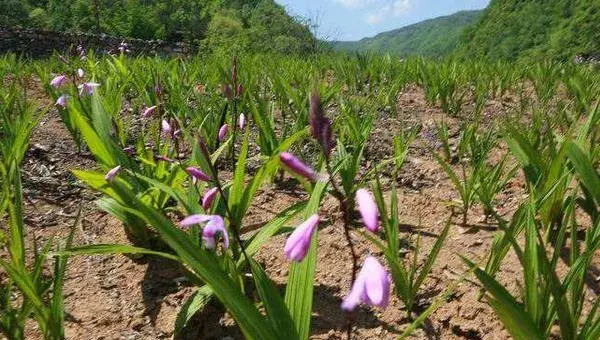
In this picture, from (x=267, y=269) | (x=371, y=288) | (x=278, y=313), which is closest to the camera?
(x=371, y=288)

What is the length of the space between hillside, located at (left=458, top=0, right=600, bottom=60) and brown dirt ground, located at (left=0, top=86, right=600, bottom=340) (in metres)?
48.5

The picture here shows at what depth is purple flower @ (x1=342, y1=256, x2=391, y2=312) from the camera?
0.74 m

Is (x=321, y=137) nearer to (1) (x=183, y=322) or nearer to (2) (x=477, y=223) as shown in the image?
(1) (x=183, y=322)

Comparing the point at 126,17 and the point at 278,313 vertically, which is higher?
the point at 126,17

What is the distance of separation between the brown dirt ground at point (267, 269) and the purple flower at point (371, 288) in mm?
767

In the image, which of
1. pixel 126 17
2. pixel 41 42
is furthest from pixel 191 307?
pixel 126 17

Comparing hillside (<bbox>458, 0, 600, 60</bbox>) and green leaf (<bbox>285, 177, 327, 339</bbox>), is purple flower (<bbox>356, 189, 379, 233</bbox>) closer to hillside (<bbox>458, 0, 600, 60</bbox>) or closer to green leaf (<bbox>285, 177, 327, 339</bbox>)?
green leaf (<bbox>285, 177, 327, 339</bbox>)

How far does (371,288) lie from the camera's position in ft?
2.47

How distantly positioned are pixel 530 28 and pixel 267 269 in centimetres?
6856

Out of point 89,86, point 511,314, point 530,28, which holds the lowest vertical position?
point 511,314

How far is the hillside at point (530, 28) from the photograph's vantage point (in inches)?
1849

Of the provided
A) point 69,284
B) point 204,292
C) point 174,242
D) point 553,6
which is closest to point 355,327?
point 204,292

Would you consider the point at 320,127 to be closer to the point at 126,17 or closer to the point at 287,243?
the point at 287,243

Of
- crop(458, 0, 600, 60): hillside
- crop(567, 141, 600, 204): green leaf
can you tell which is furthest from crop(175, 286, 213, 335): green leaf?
crop(458, 0, 600, 60): hillside
